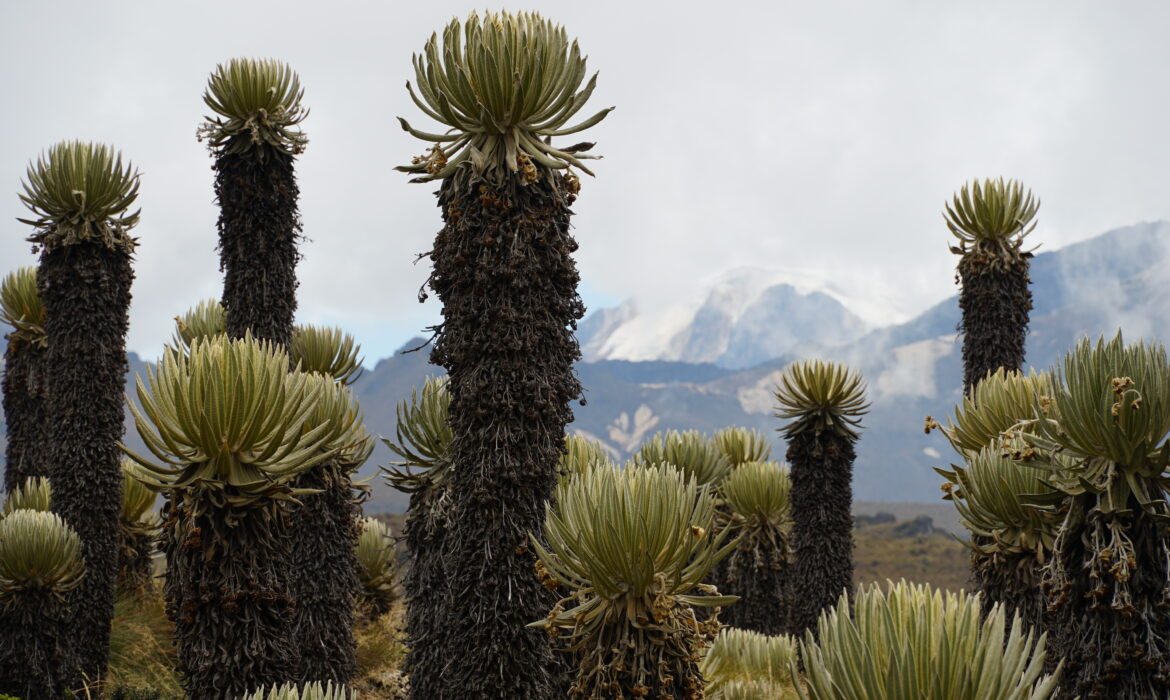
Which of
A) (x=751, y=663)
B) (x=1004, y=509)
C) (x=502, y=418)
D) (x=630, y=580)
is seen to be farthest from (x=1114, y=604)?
(x=751, y=663)

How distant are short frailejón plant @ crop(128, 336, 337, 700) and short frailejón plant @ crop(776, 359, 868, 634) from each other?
7815 millimetres

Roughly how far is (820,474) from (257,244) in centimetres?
730

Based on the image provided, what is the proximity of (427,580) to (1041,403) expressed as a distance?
4472 mm

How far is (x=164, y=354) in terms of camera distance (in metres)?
4.87

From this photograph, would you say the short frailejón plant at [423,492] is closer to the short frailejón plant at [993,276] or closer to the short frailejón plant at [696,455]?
the short frailejón plant at [696,455]

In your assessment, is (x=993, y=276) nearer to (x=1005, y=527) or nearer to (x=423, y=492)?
(x=1005, y=527)

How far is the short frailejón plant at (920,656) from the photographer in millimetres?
3150

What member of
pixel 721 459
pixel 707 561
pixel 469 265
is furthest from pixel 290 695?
pixel 721 459

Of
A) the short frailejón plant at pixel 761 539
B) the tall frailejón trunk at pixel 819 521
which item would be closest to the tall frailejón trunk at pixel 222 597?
the tall frailejón trunk at pixel 819 521

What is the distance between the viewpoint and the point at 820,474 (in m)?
11.8

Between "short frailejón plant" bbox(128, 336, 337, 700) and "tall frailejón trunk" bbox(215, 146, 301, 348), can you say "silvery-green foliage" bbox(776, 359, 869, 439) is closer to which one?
"tall frailejón trunk" bbox(215, 146, 301, 348)

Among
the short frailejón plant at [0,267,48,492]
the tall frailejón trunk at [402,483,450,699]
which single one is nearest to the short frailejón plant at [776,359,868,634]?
the tall frailejón trunk at [402,483,450,699]

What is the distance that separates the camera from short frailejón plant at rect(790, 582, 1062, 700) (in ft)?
10.3

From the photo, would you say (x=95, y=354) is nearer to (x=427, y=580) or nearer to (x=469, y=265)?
(x=427, y=580)
